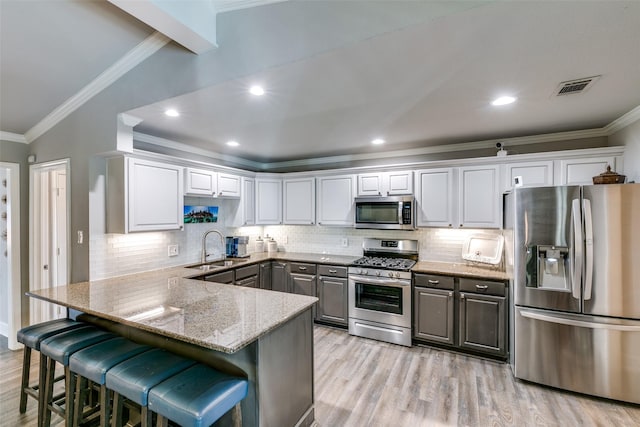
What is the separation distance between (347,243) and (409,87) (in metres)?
2.81

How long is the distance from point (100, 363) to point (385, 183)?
3389mm

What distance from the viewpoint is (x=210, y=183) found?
378 centimetres

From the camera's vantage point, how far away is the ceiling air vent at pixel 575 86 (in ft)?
6.47

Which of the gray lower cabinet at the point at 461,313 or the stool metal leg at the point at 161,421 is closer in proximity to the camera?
the stool metal leg at the point at 161,421

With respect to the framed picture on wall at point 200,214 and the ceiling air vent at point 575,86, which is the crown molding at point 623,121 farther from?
the framed picture on wall at point 200,214

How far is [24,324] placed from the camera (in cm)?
347

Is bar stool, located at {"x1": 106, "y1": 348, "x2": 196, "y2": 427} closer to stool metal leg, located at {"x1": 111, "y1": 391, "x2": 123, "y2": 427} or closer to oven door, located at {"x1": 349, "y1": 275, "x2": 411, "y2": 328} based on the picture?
stool metal leg, located at {"x1": 111, "y1": 391, "x2": 123, "y2": 427}

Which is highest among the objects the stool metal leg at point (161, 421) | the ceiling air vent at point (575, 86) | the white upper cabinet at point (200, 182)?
the ceiling air vent at point (575, 86)

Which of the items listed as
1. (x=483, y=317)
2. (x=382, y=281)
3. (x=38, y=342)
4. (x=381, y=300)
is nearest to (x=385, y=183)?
(x=382, y=281)

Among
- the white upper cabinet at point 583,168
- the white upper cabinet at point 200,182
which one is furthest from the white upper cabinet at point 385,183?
the white upper cabinet at point 200,182

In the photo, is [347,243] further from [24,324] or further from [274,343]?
[24,324]

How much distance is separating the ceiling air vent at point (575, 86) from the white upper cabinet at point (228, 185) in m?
3.63

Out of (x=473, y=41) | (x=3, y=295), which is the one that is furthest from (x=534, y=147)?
(x=3, y=295)

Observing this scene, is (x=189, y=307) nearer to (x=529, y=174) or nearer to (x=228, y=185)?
(x=228, y=185)
